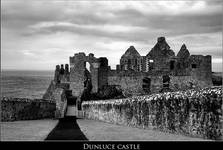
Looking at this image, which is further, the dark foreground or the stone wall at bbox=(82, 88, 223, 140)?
the dark foreground

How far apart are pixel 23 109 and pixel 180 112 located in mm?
13208

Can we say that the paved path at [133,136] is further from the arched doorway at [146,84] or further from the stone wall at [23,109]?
the arched doorway at [146,84]

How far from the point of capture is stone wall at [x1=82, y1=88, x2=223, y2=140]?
30.0ft

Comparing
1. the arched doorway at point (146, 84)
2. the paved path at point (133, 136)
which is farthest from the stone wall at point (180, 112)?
the arched doorway at point (146, 84)

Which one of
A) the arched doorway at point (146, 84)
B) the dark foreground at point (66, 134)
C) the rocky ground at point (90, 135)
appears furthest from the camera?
the arched doorway at point (146, 84)

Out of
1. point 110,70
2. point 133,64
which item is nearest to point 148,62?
point 133,64

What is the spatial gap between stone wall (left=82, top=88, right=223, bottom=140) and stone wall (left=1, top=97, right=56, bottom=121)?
24.4ft

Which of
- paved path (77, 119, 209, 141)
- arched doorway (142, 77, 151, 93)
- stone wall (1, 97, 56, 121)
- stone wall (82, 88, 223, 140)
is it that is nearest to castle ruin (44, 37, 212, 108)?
arched doorway (142, 77, 151, 93)

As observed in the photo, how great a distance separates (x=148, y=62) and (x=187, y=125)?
46016mm

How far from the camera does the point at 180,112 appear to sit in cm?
1069

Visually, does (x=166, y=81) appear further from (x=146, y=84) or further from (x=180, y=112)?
(x=180, y=112)

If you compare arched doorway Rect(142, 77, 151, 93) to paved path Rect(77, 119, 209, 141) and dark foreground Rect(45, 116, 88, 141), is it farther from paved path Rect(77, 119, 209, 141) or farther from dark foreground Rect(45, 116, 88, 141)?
paved path Rect(77, 119, 209, 141)

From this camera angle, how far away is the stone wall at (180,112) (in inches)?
360

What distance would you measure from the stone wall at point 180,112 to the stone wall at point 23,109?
293 inches
